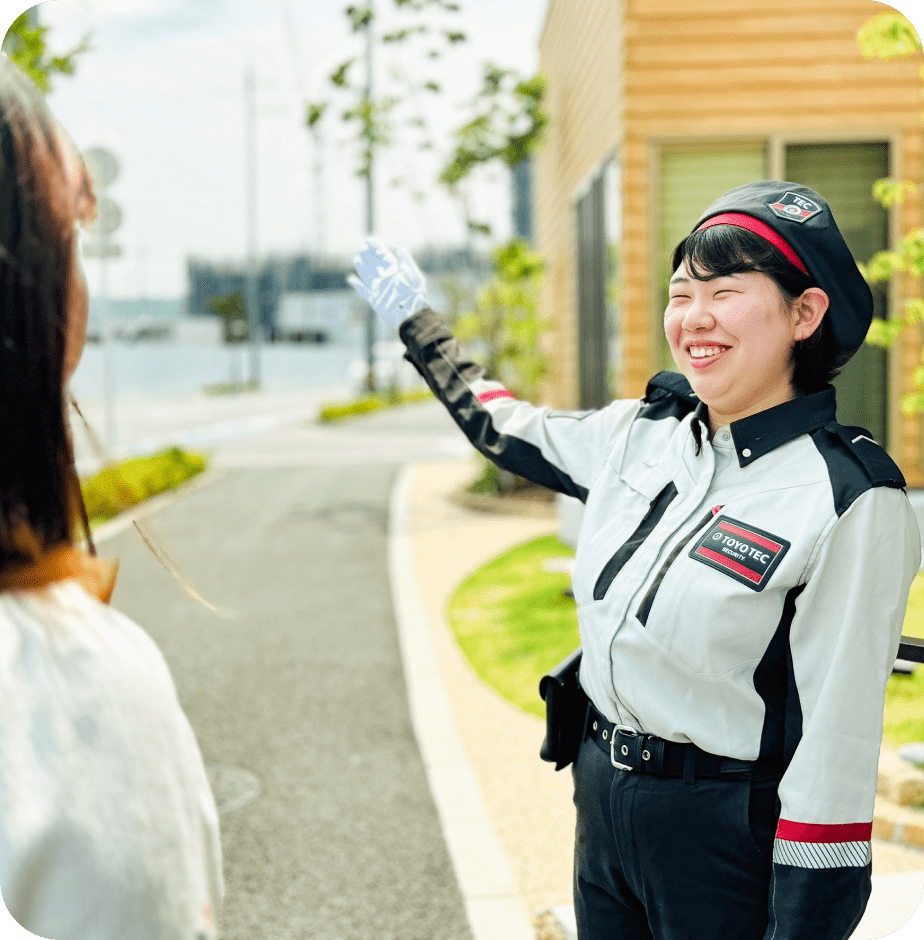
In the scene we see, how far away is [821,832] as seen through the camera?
4.86ft

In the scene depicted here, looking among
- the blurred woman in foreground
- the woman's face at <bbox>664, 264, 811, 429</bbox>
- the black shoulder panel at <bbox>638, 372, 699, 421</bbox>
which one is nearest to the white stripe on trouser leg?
the woman's face at <bbox>664, 264, 811, 429</bbox>

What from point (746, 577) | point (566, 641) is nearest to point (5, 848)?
point (746, 577)

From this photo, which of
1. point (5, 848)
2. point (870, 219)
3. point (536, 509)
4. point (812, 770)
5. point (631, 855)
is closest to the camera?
point (5, 848)

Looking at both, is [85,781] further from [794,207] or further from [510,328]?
[510,328]

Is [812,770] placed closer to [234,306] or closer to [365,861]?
[365,861]

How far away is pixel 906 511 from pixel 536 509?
9.64m

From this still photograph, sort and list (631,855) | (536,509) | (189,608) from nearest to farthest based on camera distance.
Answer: (631,855)
(189,608)
(536,509)

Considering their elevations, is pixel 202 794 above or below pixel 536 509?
above

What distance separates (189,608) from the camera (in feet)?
24.2

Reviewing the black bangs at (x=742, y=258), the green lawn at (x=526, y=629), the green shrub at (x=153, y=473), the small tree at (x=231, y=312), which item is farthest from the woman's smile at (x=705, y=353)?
the small tree at (x=231, y=312)

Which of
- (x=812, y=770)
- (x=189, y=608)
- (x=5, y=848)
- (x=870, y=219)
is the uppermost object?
(x=870, y=219)

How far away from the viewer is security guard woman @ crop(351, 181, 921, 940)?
1482mm

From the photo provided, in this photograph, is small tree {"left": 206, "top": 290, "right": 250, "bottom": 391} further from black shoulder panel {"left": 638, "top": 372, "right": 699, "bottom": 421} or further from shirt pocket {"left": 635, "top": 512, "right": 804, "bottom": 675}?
shirt pocket {"left": 635, "top": 512, "right": 804, "bottom": 675}

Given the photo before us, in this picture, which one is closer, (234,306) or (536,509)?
(536,509)
